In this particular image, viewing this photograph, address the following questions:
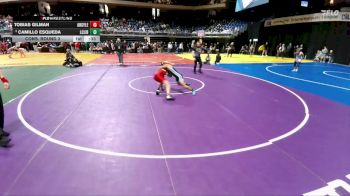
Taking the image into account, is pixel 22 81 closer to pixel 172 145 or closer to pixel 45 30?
pixel 45 30

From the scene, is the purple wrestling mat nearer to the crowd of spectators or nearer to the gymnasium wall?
the gymnasium wall

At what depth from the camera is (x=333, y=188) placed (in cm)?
355

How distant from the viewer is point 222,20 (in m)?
38.8

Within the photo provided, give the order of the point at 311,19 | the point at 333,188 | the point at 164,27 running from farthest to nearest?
the point at 164,27, the point at 311,19, the point at 333,188

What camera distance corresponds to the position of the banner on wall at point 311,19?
828 inches

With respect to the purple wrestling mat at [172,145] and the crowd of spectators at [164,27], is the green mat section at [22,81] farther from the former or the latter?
the crowd of spectators at [164,27]

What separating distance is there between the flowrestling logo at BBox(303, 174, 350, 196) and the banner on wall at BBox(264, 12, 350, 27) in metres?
21.4

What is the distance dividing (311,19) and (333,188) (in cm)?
2381

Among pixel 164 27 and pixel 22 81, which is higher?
pixel 164 27

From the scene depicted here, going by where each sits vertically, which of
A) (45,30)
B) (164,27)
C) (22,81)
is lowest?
(22,81)

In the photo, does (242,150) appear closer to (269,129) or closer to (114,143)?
(269,129)

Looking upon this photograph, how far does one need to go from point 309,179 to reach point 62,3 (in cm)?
3986

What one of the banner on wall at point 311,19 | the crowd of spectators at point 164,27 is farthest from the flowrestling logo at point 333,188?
the crowd of spectators at point 164,27

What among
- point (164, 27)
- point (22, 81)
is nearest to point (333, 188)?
point (22, 81)
